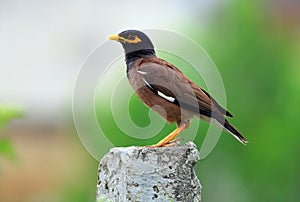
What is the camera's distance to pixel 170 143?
3914 millimetres

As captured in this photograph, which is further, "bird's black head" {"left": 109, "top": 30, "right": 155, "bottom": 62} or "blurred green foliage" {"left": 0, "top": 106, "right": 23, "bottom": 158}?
"bird's black head" {"left": 109, "top": 30, "right": 155, "bottom": 62}

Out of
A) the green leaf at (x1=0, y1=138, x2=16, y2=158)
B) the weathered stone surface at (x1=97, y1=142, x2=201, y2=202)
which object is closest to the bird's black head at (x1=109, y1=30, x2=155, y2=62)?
the weathered stone surface at (x1=97, y1=142, x2=201, y2=202)

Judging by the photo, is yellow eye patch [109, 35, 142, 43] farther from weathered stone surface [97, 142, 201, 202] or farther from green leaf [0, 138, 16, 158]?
green leaf [0, 138, 16, 158]

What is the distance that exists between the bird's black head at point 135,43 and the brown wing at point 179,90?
0.38 feet

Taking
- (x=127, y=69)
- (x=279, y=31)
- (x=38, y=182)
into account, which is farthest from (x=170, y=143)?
(x=38, y=182)

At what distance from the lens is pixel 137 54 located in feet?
14.9

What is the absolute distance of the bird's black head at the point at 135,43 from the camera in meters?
4.40

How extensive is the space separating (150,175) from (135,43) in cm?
115

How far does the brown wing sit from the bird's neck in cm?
14

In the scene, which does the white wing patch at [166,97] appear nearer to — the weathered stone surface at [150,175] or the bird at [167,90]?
the bird at [167,90]

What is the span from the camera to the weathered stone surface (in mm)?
3445

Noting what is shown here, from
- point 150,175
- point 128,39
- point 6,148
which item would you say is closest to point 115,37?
point 128,39

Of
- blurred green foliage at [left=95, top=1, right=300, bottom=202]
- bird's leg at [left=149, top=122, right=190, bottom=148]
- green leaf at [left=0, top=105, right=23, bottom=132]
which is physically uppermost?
green leaf at [left=0, top=105, right=23, bottom=132]

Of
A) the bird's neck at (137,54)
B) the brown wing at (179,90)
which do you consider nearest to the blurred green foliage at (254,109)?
the bird's neck at (137,54)
